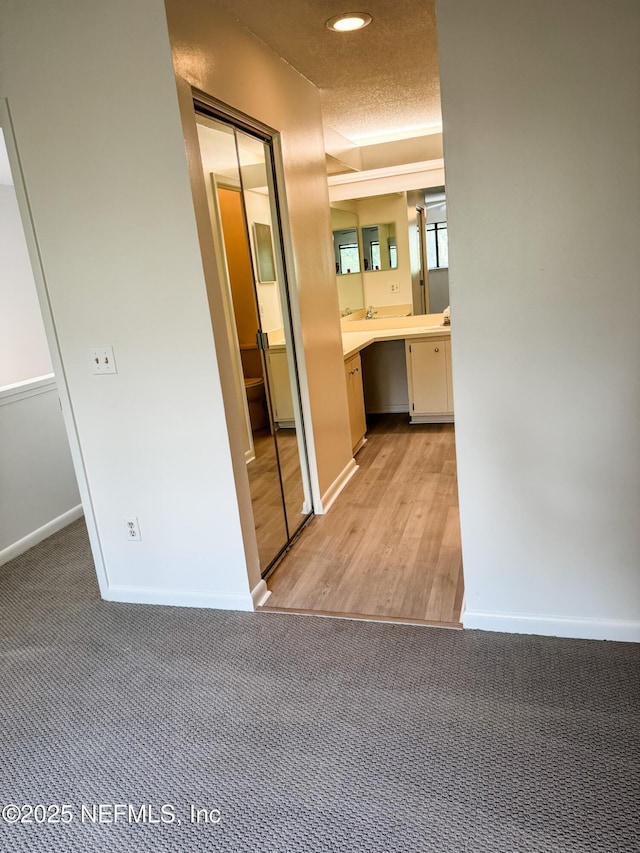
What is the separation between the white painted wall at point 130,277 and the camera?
210 centimetres

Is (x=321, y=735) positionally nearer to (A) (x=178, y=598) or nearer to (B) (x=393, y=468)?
(A) (x=178, y=598)

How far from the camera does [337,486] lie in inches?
149

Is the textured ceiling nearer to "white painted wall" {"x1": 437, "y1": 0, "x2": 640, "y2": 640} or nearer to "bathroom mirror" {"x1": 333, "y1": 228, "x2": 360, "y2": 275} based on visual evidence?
"white painted wall" {"x1": 437, "y1": 0, "x2": 640, "y2": 640}

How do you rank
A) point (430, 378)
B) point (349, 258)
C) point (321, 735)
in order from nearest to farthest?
point (321, 735)
point (430, 378)
point (349, 258)

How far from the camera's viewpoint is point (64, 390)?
8.23ft

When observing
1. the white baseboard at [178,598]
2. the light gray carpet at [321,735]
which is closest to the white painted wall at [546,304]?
the light gray carpet at [321,735]

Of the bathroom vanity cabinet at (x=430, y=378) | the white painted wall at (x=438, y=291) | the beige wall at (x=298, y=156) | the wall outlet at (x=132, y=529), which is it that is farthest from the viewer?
the white painted wall at (x=438, y=291)

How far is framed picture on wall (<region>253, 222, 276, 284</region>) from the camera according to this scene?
2869 millimetres

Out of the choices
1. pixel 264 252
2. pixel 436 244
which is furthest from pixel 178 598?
pixel 436 244

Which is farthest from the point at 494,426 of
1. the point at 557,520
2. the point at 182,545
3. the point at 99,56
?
the point at 99,56

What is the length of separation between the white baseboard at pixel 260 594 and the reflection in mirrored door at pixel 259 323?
18 centimetres

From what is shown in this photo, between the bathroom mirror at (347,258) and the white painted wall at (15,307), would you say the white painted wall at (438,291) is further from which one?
the white painted wall at (15,307)

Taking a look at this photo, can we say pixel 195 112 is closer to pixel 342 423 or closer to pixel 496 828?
pixel 342 423

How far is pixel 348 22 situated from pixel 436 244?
8.90 ft
